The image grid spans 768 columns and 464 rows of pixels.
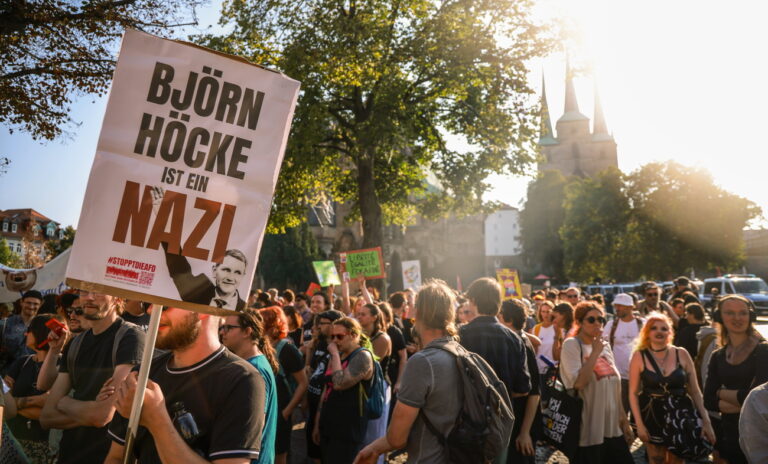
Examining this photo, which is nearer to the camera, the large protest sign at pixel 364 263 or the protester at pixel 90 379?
the protester at pixel 90 379

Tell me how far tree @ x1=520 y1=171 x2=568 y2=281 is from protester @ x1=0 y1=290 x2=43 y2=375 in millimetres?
61635

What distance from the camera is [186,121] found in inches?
97.3

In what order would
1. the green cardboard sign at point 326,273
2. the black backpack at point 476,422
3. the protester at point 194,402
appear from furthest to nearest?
the green cardboard sign at point 326,273, the black backpack at point 476,422, the protester at point 194,402

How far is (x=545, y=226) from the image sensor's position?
65562 millimetres

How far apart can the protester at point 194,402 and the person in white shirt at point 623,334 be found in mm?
6555

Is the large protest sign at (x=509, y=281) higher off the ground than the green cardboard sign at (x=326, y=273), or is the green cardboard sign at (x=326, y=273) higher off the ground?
the large protest sign at (x=509, y=281)

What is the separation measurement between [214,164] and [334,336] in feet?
9.71

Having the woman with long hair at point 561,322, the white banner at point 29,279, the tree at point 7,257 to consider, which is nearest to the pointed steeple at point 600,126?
the tree at point 7,257

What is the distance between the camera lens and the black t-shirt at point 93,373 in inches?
133

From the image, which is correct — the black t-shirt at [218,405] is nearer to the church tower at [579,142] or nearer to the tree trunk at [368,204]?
the tree trunk at [368,204]

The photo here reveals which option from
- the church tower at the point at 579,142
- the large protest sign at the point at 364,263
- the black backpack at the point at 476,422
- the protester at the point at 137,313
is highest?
the church tower at the point at 579,142

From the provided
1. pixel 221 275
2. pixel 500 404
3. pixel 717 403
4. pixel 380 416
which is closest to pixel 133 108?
pixel 221 275

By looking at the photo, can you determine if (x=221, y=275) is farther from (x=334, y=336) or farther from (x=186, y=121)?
(x=334, y=336)

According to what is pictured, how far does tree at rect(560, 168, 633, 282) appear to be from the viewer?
160 ft
